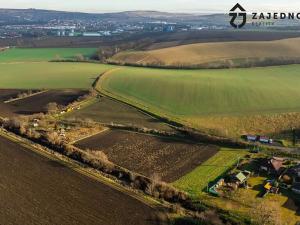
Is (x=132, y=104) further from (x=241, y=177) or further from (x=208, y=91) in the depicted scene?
(x=241, y=177)

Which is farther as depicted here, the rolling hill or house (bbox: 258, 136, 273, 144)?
the rolling hill

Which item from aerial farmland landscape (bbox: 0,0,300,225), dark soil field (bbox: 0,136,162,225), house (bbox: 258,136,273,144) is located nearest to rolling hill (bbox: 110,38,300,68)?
aerial farmland landscape (bbox: 0,0,300,225)

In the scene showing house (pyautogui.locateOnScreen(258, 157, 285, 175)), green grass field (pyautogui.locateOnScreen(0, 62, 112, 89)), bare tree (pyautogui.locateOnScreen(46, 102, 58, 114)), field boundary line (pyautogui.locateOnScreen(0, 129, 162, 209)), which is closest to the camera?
field boundary line (pyautogui.locateOnScreen(0, 129, 162, 209))

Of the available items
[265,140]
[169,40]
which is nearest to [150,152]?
[265,140]

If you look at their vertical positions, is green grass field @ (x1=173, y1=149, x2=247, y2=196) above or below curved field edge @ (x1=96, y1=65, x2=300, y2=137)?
below

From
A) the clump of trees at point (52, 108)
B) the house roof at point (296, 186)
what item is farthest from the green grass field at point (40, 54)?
the house roof at point (296, 186)

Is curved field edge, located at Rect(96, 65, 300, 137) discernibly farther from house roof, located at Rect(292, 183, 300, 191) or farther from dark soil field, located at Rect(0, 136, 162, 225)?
dark soil field, located at Rect(0, 136, 162, 225)

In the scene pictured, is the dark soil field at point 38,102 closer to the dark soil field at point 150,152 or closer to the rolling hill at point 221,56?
the dark soil field at point 150,152
